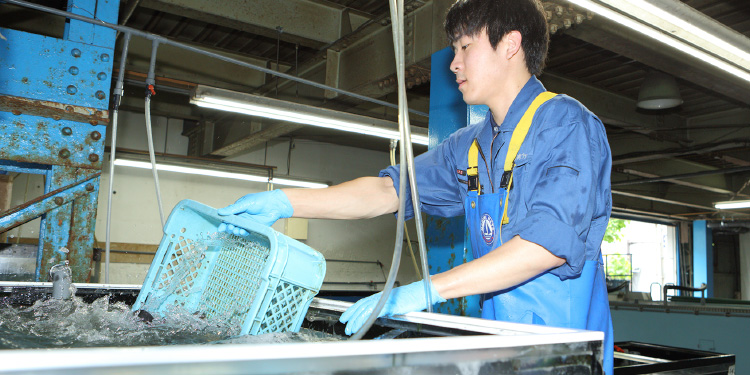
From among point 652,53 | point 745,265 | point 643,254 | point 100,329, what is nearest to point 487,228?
point 100,329

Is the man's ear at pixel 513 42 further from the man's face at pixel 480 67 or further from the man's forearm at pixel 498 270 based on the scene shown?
the man's forearm at pixel 498 270

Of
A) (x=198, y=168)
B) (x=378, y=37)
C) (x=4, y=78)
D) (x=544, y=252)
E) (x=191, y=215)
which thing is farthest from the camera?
(x=198, y=168)

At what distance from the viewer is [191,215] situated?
1.59m

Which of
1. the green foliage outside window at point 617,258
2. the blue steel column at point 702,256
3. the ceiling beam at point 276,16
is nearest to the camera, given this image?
the ceiling beam at point 276,16

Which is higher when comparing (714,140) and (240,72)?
(240,72)

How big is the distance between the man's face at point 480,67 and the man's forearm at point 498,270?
1.75ft

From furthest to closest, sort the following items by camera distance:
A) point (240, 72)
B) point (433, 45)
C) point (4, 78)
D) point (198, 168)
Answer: point (198, 168), point (240, 72), point (433, 45), point (4, 78)

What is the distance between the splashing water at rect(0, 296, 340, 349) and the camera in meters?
1.12

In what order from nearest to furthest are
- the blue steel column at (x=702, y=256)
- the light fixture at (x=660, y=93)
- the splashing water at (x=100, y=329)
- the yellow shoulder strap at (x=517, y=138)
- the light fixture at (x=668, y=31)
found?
the splashing water at (x=100, y=329) → the yellow shoulder strap at (x=517, y=138) → the light fixture at (x=668, y=31) → the light fixture at (x=660, y=93) → the blue steel column at (x=702, y=256)

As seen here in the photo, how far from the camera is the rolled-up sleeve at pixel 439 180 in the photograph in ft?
5.82

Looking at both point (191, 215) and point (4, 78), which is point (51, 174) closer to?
point (4, 78)

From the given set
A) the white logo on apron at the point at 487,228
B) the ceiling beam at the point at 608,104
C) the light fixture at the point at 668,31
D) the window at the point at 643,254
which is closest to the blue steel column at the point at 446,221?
the light fixture at the point at 668,31

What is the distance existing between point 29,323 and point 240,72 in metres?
5.87

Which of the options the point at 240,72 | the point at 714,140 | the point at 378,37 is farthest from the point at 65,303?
the point at 714,140
